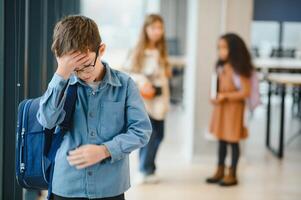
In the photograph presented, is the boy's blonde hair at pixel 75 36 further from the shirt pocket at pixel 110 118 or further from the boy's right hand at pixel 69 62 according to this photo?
the shirt pocket at pixel 110 118

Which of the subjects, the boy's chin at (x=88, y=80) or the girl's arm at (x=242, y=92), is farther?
the girl's arm at (x=242, y=92)

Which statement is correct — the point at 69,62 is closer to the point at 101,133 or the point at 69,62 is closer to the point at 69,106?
the point at 69,106

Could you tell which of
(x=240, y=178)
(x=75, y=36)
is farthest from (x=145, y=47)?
(x=75, y=36)

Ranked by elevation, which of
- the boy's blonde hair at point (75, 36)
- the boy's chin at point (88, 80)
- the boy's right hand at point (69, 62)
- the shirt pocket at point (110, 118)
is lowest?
the shirt pocket at point (110, 118)

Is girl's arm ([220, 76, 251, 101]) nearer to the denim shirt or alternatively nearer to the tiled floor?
the tiled floor

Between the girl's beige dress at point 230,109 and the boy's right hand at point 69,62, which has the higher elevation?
the boy's right hand at point 69,62

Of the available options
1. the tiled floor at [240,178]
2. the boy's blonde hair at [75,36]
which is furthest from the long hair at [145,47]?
the boy's blonde hair at [75,36]

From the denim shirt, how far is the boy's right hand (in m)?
0.12

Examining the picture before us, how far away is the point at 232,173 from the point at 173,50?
5.77 metres

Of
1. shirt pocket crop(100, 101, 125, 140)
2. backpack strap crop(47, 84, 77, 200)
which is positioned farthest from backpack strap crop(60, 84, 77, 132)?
shirt pocket crop(100, 101, 125, 140)

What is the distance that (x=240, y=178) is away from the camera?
4.32 metres

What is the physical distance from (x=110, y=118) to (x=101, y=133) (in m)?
0.06

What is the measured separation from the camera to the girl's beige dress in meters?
3.97

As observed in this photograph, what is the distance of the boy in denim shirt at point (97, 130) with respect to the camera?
1588mm
